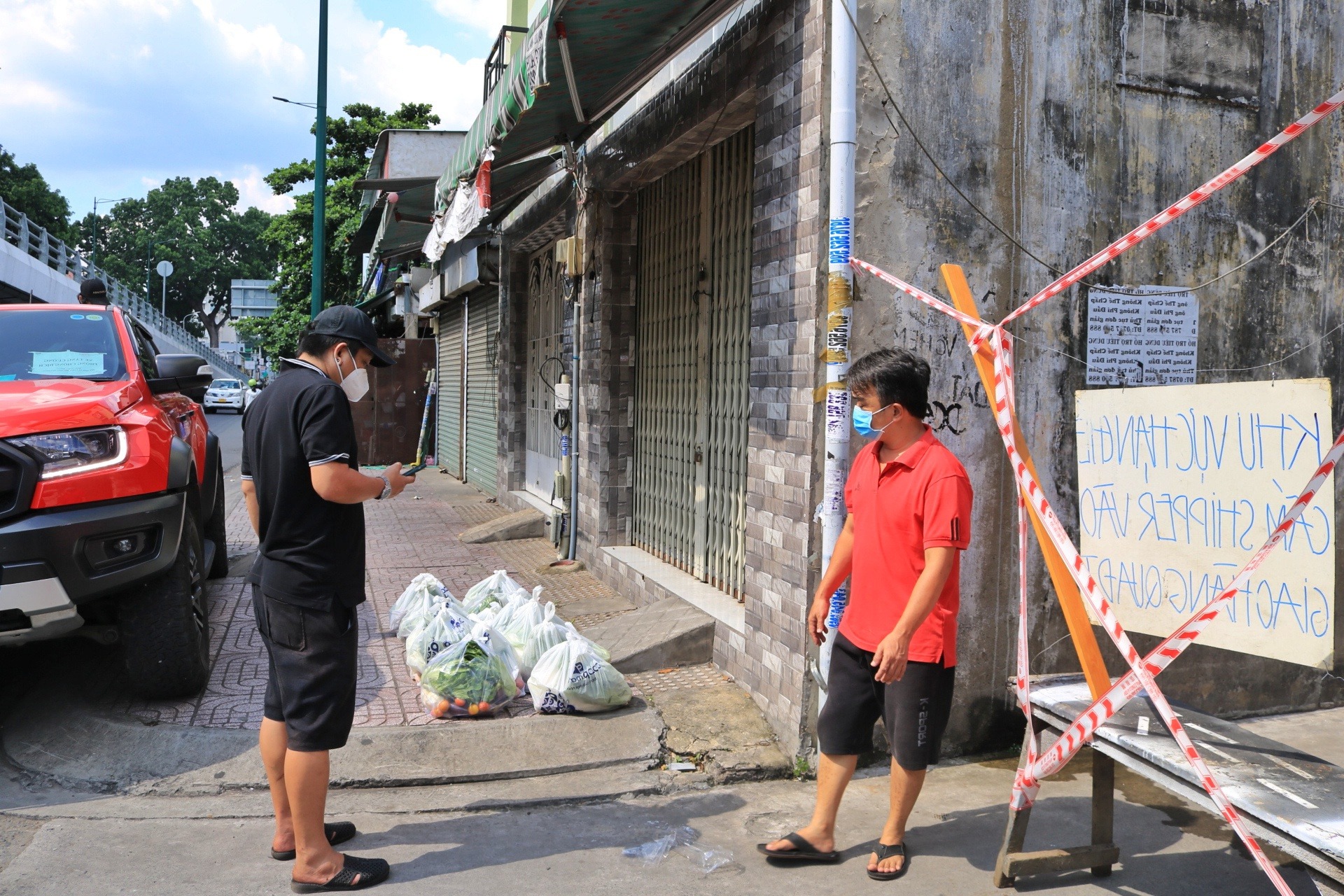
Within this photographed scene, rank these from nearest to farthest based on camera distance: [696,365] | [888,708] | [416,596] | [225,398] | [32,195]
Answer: [888,708] < [416,596] < [696,365] < [225,398] < [32,195]

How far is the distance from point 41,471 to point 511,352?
8.17m

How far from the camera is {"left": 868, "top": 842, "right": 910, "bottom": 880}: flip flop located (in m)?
3.59

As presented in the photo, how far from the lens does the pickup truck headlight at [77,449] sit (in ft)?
14.4

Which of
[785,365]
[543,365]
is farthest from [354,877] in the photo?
[543,365]

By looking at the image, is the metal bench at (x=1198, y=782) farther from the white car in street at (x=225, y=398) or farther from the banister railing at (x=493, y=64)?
the white car in street at (x=225, y=398)

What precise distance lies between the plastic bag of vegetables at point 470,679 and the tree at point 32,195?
5379cm

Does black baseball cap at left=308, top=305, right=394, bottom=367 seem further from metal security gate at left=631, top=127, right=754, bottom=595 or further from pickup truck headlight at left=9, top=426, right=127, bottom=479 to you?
metal security gate at left=631, top=127, right=754, bottom=595

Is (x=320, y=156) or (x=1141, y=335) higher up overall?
(x=320, y=156)

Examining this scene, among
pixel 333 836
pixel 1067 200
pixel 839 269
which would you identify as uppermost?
pixel 1067 200

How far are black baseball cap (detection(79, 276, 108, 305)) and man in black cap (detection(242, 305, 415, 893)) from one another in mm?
3650

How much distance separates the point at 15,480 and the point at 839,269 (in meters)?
3.55

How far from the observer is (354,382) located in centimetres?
379

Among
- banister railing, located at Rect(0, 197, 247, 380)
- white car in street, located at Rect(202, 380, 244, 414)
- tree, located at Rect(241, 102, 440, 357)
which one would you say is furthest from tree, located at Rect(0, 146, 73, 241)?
tree, located at Rect(241, 102, 440, 357)

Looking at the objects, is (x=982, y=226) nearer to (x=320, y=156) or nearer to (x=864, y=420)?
(x=864, y=420)
